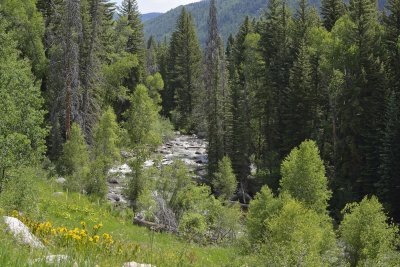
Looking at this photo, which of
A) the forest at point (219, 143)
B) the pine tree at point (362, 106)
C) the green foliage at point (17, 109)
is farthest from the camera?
the pine tree at point (362, 106)

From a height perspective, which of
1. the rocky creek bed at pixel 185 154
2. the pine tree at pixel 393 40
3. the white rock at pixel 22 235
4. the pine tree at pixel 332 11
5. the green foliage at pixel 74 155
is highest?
the pine tree at pixel 332 11

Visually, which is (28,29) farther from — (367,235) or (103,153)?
(367,235)

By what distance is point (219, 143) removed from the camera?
42781mm

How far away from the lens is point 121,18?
49.7 meters

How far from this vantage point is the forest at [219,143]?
15.6 m

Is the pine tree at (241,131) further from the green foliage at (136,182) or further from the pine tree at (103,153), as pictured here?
the green foliage at (136,182)

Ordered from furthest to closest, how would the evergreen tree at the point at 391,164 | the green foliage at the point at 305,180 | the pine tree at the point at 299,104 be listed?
the pine tree at the point at 299,104 → the evergreen tree at the point at 391,164 → the green foliage at the point at 305,180

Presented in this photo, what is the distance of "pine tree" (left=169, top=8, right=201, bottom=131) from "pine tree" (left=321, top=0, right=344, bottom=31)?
2460 cm

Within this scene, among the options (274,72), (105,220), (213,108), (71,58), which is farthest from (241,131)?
(105,220)

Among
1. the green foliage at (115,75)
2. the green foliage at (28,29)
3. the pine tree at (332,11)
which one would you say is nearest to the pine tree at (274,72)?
the pine tree at (332,11)

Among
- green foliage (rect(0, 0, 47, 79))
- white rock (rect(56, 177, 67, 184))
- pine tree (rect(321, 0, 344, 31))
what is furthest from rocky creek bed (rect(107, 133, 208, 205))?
pine tree (rect(321, 0, 344, 31))

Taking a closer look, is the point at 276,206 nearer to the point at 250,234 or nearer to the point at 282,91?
the point at 250,234

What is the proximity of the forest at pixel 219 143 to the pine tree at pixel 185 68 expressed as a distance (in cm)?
1092

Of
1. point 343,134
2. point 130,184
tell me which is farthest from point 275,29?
point 130,184
